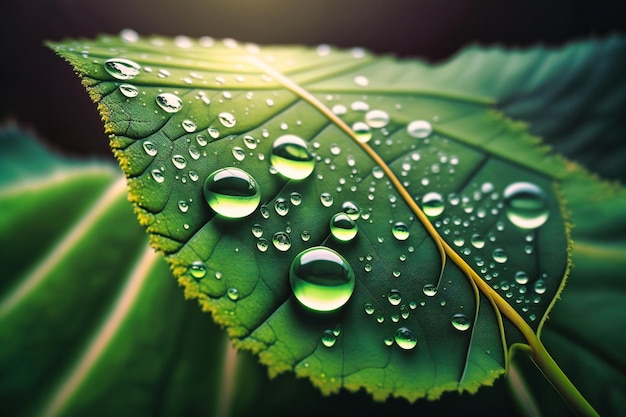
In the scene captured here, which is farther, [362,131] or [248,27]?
[248,27]

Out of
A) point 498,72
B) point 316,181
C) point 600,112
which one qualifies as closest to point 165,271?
point 316,181

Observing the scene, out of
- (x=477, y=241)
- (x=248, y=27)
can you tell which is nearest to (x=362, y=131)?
(x=477, y=241)

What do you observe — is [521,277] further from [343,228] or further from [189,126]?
[189,126]

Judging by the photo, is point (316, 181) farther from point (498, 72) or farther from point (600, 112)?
point (600, 112)

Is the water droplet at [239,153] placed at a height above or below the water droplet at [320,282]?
above

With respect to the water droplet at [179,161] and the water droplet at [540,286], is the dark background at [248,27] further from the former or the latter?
the water droplet at [540,286]

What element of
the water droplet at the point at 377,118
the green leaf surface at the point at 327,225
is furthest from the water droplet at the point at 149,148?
the water droplet at the point at 377,118

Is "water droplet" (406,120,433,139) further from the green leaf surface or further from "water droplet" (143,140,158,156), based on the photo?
"water droplet" (143,140,158,156)
